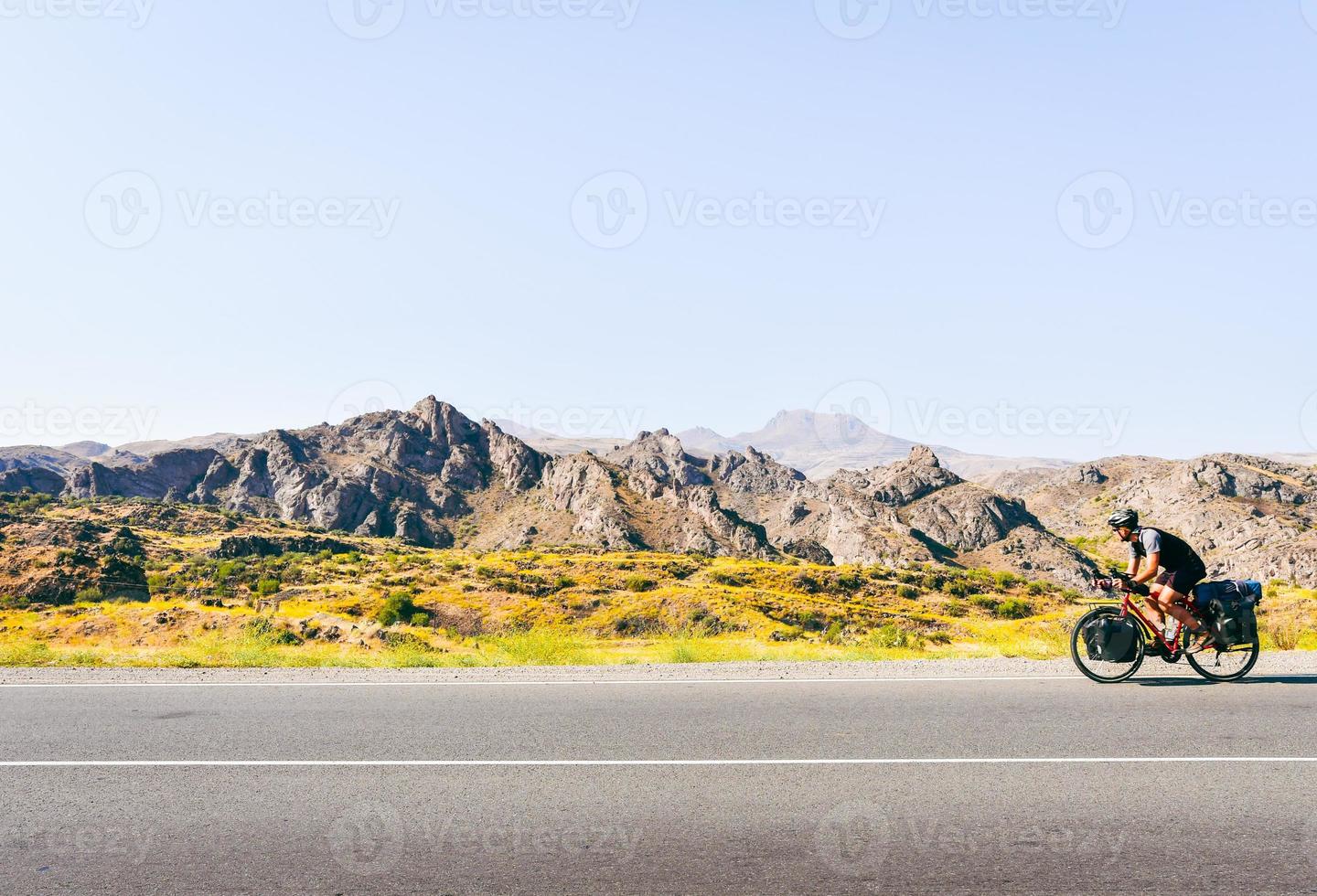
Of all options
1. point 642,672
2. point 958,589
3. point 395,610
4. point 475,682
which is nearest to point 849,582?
point 958,589

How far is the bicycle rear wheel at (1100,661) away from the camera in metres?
9.82

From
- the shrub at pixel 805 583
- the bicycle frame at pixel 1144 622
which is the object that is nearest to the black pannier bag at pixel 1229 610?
the bicycle frame at pixel 1144 622

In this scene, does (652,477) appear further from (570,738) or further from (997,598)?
(570,738)

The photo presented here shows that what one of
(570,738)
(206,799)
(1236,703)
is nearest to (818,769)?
(570,738)

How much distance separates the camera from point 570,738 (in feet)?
25.0

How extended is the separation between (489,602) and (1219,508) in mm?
74719

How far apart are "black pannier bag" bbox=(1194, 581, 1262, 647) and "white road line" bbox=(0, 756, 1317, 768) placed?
3097 millimetres

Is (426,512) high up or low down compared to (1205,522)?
down

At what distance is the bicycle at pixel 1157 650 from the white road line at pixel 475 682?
34 cm

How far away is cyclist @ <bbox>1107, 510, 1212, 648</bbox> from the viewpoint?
9703mm

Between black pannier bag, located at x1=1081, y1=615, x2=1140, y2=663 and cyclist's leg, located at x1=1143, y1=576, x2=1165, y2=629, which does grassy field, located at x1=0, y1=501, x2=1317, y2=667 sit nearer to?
black pannier bag, located at x1=1081, y1=615, x2=1140, y2=663

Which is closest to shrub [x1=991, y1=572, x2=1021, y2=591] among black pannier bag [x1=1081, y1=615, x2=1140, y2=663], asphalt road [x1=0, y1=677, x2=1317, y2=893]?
black pannier bag [x1=1081, y1=615, x2=1140, y2=663]

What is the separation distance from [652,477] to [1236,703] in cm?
8524

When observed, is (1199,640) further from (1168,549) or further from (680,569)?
(680,569)
